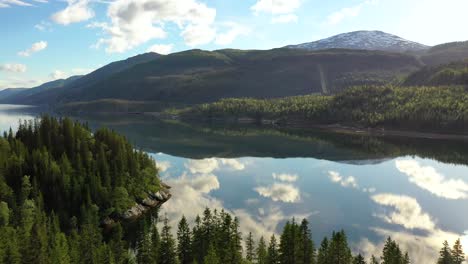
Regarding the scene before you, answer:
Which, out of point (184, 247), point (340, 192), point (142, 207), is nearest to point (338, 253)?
point (184, 247)

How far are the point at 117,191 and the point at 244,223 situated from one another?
1109 inches

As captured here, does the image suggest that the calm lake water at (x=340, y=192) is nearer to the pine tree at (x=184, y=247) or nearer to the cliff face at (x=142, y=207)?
the cliff face at (x=142, y=207)

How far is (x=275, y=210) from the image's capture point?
97750 mm

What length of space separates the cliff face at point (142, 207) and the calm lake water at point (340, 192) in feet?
10.00

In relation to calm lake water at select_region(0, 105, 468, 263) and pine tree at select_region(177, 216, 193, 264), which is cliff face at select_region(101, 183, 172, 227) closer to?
calm lake water at select_region(0, 105, 468, 263)

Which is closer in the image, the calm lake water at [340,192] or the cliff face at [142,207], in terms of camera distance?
the cliff face at [142,207]

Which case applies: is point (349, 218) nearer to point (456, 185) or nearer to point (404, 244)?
point (404, 244)

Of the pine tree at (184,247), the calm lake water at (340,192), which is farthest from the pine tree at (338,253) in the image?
the calm lake water at (340,192)

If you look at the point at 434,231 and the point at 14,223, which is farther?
the point at 434,231

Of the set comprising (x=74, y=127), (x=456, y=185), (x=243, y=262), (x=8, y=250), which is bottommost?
(x=456, y=185)

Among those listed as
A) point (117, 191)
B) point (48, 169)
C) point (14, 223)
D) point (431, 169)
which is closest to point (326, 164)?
point (431, 169)

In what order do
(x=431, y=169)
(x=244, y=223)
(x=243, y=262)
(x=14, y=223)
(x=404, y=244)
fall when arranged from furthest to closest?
1. (x=431, y=169)
2. (x=244, y=223)
3. (x=404, y=244)
4. (x=14, y=223)
5. (x=243, y=262)

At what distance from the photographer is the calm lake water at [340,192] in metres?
84.8

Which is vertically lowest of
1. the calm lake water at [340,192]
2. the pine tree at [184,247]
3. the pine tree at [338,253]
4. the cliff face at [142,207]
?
the calm lake water at [340,192]
